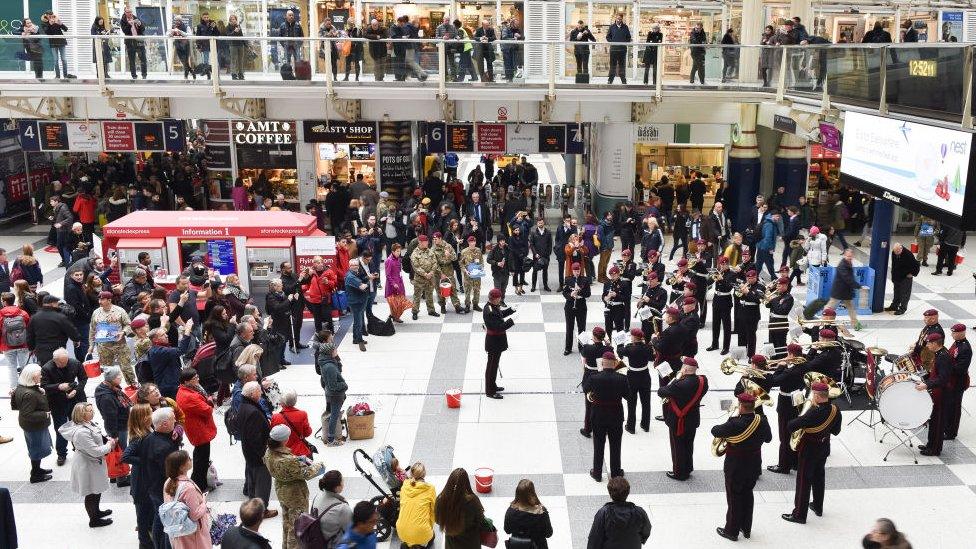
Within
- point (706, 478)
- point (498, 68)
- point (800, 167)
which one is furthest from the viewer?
point (800, 167)

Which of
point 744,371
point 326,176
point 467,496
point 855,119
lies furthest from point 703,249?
point 326,176

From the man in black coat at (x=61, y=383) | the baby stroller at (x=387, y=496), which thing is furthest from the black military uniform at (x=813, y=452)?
the man in black coat at (x=61, y=383)

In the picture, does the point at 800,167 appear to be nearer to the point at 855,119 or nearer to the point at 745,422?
the point at 855,119

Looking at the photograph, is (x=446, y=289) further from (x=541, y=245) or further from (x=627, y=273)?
(x=627, y=273)

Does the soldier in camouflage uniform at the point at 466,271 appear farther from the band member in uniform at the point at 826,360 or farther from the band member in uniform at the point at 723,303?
the band member in uniform at the point at 826,360

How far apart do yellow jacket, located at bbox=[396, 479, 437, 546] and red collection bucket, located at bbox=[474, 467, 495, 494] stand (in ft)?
7.14

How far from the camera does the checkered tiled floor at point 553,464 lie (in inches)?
361

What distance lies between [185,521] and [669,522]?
4856 millimetres

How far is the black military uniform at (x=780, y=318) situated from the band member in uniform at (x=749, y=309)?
0.98 feet

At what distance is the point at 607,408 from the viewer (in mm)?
9570

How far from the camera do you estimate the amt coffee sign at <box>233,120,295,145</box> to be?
24.0 m

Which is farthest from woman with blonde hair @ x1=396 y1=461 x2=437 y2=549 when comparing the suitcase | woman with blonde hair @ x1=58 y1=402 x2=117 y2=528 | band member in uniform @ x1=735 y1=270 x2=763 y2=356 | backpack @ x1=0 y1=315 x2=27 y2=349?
the suitcase

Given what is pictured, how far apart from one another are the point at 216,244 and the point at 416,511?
33.8ft

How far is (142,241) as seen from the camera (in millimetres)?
16328
